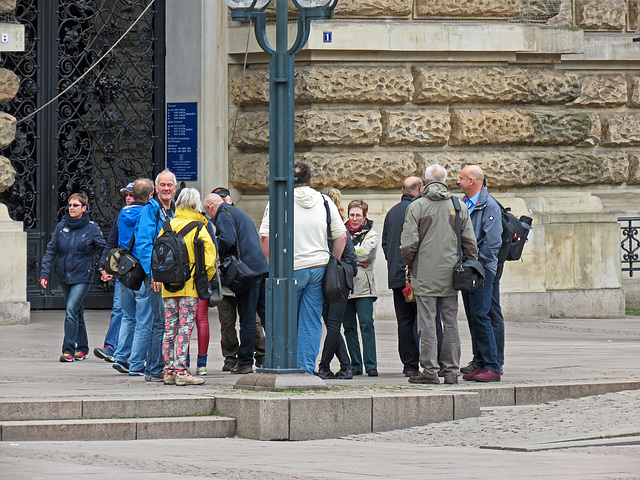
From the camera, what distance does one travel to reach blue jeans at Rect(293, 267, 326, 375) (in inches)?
410

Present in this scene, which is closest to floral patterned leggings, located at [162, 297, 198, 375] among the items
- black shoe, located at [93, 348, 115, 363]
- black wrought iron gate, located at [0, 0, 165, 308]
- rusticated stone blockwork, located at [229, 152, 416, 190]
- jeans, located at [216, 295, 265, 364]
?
jeans, located at [216, 295, 265, 364]

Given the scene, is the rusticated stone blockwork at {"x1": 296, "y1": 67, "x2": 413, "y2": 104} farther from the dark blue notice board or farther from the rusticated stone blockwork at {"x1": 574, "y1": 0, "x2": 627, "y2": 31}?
the rusticated stone blockwork at {"x1": 574, "y1": 0, "x2": 627, "y2": 31}

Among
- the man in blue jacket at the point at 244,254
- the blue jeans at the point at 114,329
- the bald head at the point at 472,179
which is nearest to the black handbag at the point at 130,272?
the man in blue jacket at the point at 244,254

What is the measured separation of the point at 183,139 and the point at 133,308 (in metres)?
5.57

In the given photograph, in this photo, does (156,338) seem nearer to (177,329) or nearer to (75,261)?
(177,329)

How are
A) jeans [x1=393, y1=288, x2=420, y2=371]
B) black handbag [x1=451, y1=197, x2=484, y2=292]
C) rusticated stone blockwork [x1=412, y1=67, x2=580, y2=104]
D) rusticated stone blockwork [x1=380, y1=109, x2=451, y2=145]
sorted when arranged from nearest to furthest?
1. black handbag [x1=451, y1=197, x2=484, y2=292]
2. jeans [x1=393, y1=288, x2=420, y2=371]
3. rusticated stone blockwork [x1=380, y1=109, x2=451, y2=145]
4. rusticated stone blockwork [x1=412, y1=67, x2=580, y2=104]

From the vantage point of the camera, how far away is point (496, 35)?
54.7ft

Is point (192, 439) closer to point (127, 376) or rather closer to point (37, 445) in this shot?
point (37, 445)

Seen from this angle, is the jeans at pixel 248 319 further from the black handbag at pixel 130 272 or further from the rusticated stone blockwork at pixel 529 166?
the rusticated stone blockwork at pixel 529 166

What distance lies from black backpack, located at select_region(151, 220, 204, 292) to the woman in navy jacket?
239 centimetres

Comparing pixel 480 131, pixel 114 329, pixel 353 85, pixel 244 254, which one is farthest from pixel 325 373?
pixel 480 131

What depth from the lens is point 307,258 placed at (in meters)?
10.4

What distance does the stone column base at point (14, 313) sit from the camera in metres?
14.8

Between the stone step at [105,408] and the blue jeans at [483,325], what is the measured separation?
8.41 ft
